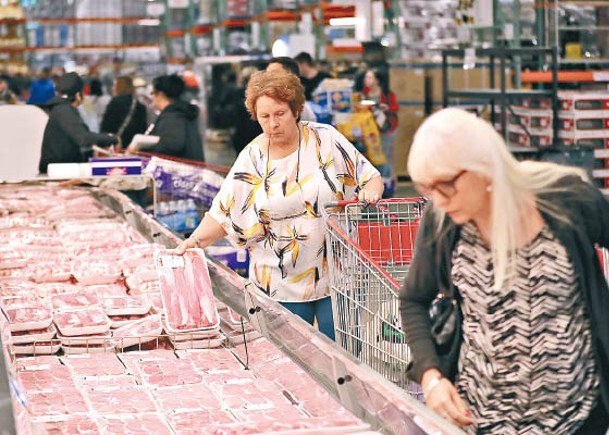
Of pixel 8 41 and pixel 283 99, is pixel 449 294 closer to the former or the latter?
pixel 283 99

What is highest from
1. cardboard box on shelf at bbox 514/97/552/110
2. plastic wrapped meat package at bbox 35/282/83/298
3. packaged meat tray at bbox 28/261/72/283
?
cardboard box on shelf at bbox 514/97/552/110

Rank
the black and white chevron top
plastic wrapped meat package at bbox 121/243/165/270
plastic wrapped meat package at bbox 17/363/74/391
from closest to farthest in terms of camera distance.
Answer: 1. the black and white chevron top
2. plastic wrapped meat package at bbox 17/363/74/391
3. plastic wrapped meat package at bbox 121/243/165/270

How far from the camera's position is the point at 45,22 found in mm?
17438

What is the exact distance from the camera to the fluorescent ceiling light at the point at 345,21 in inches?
622

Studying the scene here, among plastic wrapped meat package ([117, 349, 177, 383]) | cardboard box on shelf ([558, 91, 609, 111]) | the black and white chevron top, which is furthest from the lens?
cardboard box on shelf ([558, 91, 609, 111])

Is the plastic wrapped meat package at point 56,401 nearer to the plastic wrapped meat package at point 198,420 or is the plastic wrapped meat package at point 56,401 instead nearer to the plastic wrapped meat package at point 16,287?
the plastic wrapped meat package at point 198,420

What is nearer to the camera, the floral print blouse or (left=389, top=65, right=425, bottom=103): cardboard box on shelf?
the floral print blouse

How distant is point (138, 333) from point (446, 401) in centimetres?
166

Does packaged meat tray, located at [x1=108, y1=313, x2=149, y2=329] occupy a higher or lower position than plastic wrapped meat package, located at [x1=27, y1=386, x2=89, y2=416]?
higher

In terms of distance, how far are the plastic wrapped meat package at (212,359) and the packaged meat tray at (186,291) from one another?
4.8 inches

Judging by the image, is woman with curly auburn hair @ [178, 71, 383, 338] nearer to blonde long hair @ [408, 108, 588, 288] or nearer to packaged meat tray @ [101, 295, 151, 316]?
packaged meat tray @ [101, 295, 151, 316]

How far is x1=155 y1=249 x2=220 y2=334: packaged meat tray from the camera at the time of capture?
4.37 metres

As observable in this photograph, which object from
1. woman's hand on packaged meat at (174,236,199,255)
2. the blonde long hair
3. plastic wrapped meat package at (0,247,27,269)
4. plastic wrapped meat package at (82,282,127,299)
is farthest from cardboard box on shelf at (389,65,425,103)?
the blonde long hair

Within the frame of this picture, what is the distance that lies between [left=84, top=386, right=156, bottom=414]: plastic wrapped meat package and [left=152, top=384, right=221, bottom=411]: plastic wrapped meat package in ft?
0.11
